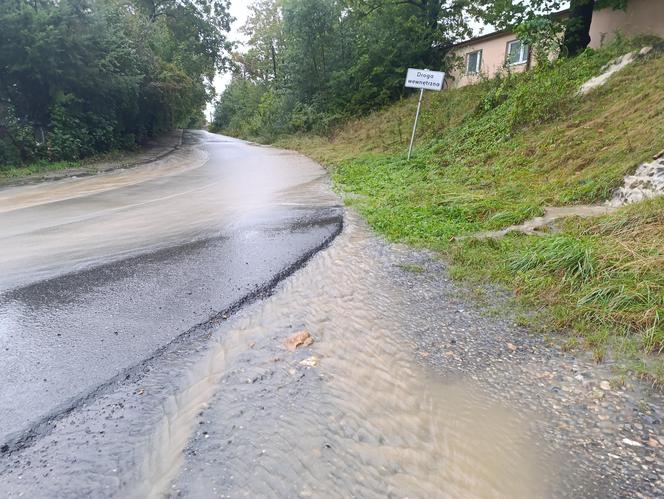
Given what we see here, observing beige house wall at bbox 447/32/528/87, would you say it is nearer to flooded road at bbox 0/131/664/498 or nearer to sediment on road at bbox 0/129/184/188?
sediment on road at bbox 0/129/184/188

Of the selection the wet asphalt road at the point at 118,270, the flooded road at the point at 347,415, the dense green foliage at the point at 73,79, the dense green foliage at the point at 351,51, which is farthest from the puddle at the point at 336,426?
the dense green foliage at the point at 351,51

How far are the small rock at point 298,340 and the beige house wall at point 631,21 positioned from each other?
1609 cm

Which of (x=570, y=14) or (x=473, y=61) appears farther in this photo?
(x=473, y=61)

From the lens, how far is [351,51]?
26406mm

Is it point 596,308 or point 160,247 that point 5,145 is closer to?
point 160,247

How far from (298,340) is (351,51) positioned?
84.4 ft

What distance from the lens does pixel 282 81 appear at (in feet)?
101

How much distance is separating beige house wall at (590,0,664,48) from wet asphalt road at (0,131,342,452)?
1317 centimetres

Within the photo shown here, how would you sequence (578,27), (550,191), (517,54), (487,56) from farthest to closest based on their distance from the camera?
(487,56) → (517,54) → (578,27) → (550,191)

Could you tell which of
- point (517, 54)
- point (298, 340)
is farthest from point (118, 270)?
point (517, 54)

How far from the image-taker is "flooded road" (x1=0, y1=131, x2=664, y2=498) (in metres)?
2.50

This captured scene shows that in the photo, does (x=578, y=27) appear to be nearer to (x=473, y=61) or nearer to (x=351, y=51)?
(x=473, y=61)

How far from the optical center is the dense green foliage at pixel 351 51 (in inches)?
926

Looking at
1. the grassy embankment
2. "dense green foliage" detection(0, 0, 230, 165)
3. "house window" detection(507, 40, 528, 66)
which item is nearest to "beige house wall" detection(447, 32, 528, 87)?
"house window" detection(507, 40, 528, 66)
